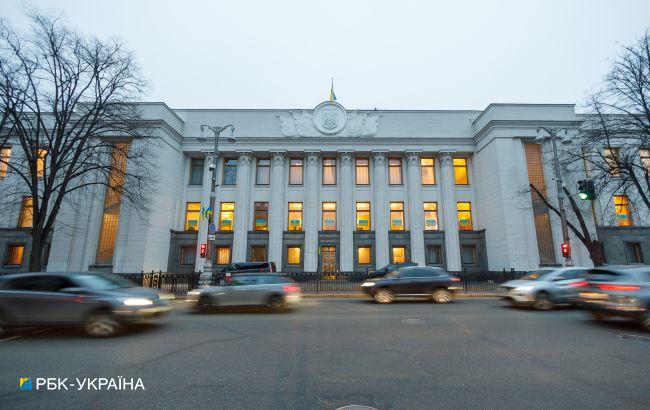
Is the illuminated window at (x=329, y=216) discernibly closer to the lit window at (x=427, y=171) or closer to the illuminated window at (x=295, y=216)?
the illuminated window at (x=295, y=216)

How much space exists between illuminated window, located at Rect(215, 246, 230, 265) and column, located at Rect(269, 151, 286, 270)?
4346 millimetres

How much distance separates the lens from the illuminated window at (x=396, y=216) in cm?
2794

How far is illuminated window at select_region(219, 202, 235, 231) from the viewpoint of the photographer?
27.7 m

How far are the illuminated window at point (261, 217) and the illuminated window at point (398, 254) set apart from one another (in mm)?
12421

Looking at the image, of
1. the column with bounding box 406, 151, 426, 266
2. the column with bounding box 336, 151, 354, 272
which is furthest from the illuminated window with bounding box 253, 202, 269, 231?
the column with bounding box 406, 151, 426, 266

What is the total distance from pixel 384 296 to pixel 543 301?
603cm

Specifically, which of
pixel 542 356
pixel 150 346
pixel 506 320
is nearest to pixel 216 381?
pixel 150 346

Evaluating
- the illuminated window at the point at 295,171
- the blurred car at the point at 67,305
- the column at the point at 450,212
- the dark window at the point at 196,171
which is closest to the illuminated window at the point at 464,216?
the column at the point at 450,212

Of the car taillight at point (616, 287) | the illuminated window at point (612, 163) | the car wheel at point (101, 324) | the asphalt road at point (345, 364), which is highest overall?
the illuminated window at point (612, 163)

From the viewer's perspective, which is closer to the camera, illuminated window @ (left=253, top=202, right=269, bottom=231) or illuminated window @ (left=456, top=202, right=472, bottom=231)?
illuminated window @ (left=253, top=202, right=269, bottom=231)

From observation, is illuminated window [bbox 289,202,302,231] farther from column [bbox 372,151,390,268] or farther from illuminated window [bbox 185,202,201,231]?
illuminated window [bbox 185,202,201,231]

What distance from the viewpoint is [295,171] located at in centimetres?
2950

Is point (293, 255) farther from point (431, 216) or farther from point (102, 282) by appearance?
point (102, 282)

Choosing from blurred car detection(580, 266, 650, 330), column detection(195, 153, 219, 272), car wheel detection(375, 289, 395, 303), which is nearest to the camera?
blurred car detection(580, 266, 650, 330)
